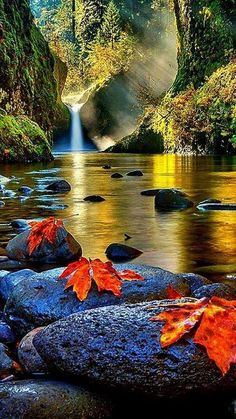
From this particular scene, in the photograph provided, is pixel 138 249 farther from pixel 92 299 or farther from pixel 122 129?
pixel 122 129

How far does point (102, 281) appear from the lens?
14.0 ft

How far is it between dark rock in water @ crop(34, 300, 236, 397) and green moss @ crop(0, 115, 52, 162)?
24.5m

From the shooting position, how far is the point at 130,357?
3.06 m

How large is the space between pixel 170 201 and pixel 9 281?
21.6 feet

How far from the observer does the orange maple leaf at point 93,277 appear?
420 cm

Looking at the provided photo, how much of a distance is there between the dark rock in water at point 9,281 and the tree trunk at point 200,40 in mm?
31318

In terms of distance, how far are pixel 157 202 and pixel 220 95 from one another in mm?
22051

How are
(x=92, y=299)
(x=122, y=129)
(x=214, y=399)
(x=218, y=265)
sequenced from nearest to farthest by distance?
(x=214, y=399)
(x=92, y=299)
(x=218, y=265)
(x=122, y=129)

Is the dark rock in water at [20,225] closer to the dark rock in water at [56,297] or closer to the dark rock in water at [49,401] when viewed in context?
the dark rock in water at [56,297]

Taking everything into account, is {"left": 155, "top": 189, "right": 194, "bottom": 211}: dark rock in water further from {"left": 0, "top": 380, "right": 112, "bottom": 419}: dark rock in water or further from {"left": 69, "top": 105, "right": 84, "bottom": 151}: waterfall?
{"left": 69, "top": 105, "right": 84, "bottom": 151}: waterfall

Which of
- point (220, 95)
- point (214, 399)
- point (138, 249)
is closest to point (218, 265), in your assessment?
point (138, 249)

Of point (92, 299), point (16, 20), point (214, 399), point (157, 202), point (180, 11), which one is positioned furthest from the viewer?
point (180, 11)

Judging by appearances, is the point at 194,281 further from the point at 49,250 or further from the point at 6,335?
the point at 49,250

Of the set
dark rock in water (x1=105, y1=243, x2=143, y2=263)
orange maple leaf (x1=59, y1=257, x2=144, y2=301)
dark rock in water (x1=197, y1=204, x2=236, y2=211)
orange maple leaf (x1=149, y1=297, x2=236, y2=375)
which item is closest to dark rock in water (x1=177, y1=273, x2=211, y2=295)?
orange maple leaf (x1=59, y1=257, x2=144, y2=301)
